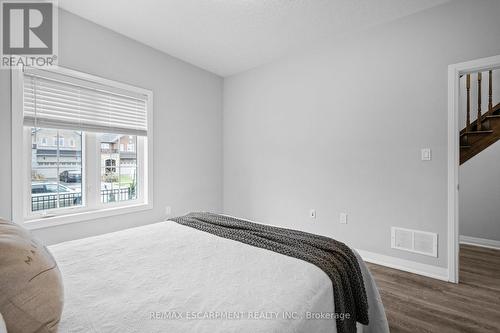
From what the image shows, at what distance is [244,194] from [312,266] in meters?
2.82

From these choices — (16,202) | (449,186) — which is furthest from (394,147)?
(16,202)

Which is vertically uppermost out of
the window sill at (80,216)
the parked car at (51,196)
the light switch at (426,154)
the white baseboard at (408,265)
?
the light switch at (426,154)

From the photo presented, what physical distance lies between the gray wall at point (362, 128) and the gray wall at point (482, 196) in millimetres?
1823

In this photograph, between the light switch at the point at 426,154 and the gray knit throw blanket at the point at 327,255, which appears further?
the light switch at the point at 426,154

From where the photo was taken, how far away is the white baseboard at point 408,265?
7.86 ft

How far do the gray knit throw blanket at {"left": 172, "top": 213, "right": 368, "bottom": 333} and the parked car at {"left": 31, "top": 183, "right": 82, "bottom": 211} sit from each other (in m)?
1.65

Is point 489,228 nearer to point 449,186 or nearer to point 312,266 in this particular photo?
point 449,186

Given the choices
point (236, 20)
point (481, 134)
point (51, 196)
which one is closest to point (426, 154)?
point (481, 134)

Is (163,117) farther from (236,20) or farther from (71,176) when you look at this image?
(236,20)

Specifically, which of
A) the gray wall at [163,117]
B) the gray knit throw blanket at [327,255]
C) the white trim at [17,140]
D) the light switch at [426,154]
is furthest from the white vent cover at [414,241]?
the white trim at [17,140]

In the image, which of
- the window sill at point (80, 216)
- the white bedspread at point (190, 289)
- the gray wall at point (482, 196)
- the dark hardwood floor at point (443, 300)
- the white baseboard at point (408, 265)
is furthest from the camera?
the gray wall at point (482, 196)

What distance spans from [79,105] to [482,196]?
5.47 metres

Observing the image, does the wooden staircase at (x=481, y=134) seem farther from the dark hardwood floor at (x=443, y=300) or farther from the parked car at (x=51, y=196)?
the parked car at (x=51, y=196)

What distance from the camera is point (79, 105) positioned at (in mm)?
2557
